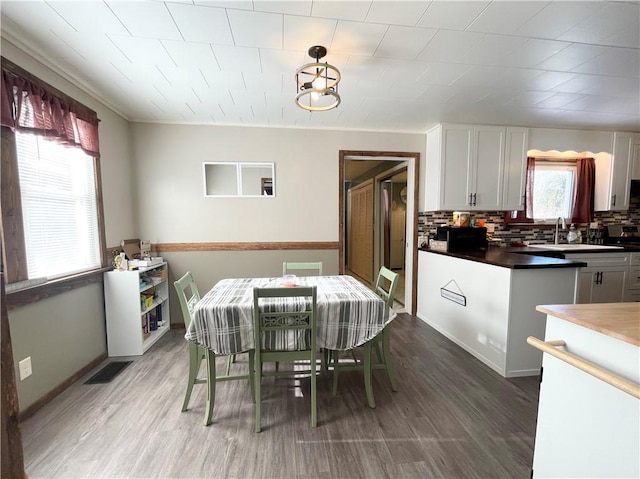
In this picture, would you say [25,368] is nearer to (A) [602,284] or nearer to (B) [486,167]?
(B) [486,167]

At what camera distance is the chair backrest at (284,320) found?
5.04 feet

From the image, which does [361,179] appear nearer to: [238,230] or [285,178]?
[285,178]

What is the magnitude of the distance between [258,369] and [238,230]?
2.00 m

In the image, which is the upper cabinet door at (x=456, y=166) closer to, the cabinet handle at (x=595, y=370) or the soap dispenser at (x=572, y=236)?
the soap dispenser at (x=572, y=236)

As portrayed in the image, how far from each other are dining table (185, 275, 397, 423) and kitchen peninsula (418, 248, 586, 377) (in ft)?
3.63

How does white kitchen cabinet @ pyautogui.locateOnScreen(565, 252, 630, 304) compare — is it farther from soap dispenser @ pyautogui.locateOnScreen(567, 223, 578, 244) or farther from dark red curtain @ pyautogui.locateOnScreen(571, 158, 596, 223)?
dark red curtain @ pyautogui.locateOnScreen(571, 158, 596, 223)

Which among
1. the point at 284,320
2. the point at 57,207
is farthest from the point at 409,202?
the point at 57,207

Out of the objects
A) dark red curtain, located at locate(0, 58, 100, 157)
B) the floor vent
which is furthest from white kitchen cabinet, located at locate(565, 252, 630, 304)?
dark red curtain, located at locate(0, 58, 100, 157)

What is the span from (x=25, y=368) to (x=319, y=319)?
196cm

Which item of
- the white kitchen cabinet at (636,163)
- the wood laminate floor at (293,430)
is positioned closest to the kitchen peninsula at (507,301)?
the wood laminate floor at (293,430)

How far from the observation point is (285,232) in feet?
11.0

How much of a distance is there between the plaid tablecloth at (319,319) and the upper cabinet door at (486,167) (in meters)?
2.31

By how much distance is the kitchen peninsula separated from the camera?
6.96ft

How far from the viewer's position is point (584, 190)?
3584mm
